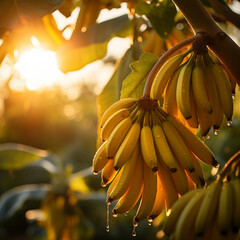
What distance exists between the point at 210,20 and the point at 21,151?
1786 mm

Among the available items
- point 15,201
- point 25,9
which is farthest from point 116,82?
point 15,201

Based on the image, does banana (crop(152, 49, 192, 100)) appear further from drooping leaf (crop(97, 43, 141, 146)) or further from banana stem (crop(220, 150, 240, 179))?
drooping leaf (crop(97, 43, 141, 146))

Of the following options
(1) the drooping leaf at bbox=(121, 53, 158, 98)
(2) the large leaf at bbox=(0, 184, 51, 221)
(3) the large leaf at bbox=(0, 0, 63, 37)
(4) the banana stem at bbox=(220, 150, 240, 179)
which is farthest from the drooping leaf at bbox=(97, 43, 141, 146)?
(2) the large leaf at bbox=(0, 184, 51, 221)

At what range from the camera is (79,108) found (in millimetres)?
24938

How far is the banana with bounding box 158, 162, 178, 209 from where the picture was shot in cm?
85

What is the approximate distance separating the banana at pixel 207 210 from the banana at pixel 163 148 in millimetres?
90

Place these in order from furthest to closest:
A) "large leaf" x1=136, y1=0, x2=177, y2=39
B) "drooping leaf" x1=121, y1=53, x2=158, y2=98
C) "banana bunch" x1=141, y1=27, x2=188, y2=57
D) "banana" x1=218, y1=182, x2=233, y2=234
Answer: "banana bunch" x1=141, y1=27, x2=188, y2=57 < "large leaf" x1=136, y1=0, x2=177, y2=39 < "drooping leaf" x1=121, y1=53, x2=158, y2=98 < "banana" x1=218, y1=182, x2=233, y2=234

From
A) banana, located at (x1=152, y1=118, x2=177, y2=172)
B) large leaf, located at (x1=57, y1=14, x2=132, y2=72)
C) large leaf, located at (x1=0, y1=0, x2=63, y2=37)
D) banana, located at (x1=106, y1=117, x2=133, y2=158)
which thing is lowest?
banana, located at (x1=152, y1=118, x2=177, y2=172)

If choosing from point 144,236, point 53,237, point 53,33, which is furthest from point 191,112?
point 144,236

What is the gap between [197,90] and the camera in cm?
87

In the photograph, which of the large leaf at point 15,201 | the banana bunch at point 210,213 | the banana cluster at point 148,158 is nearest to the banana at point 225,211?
the banana bunch at point 210,213

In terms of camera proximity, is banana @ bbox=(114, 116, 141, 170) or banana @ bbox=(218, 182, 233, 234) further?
banana @ bbox=(114, 116, 141, 170)

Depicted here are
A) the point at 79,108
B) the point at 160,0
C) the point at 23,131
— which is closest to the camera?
the point at 160,0

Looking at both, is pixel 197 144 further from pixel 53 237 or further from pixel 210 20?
pixel 53 237
